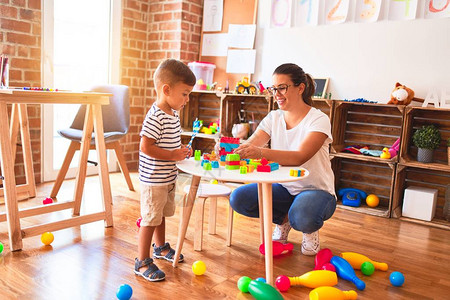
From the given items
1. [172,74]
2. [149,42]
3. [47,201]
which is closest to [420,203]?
[172,74]

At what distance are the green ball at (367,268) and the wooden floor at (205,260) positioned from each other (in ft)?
0.08

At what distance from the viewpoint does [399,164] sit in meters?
3.12

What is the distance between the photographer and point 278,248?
2.26 metres

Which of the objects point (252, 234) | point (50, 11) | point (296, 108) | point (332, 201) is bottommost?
point (252, 234)

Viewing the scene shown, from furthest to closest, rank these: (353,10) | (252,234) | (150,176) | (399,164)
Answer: (353,10)
(399,164)
(252,234)
(150,176)

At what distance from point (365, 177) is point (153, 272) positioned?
2.29m

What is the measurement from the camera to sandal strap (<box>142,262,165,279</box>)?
6.26ft

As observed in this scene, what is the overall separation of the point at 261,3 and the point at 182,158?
2610 mm

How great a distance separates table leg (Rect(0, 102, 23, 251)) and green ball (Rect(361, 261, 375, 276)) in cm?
175

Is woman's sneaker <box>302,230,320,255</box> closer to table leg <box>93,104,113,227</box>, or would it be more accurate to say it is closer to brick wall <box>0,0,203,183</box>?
table leg <box>93,104,113,227</box>

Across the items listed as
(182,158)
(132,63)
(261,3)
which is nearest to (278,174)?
(182,158)

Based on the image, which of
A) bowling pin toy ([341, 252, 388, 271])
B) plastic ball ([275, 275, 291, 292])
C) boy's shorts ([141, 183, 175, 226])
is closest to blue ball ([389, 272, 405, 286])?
bowling pin toy ([341, 252, 388, 271])

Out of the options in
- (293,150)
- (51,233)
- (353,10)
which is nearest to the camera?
(293,150)

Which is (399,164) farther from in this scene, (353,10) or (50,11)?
(50,11)
